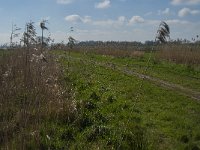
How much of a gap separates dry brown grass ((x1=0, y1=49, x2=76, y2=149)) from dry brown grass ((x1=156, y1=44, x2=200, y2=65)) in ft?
46.0

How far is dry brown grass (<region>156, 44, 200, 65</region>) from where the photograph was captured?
23.4 m

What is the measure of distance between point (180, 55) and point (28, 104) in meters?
17.9

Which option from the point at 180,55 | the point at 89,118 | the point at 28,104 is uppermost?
the point at 180,55

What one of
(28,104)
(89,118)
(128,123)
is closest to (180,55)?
(89,118)

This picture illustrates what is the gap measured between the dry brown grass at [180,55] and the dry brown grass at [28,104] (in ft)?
46.0

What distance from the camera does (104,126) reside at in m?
8.15

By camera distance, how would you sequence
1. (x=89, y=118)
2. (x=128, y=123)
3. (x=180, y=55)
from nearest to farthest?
(x=128, y=123) → (x=89, y=118) → (x=180, y=55)

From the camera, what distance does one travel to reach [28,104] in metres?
8.31

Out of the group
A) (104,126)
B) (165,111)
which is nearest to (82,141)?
(104,126)

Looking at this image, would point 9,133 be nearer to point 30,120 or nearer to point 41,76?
point 30,120

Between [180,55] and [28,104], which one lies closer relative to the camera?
[28,104]

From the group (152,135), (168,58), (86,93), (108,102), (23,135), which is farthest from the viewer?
(168,58)

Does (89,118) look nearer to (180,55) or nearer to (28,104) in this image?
(28,104)

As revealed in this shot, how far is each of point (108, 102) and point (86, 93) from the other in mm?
1156
